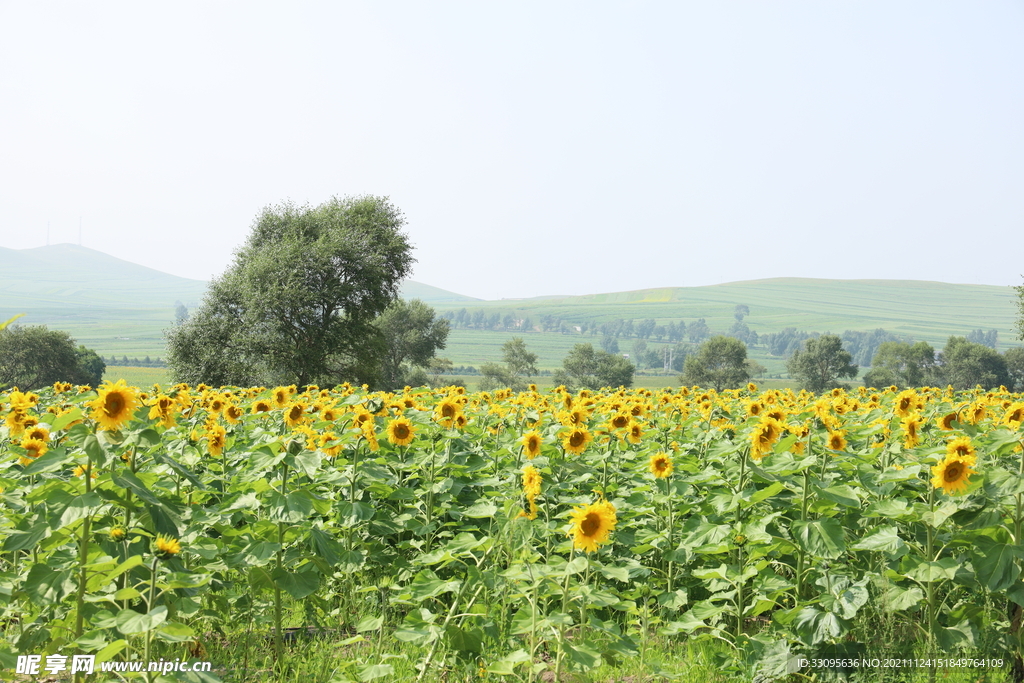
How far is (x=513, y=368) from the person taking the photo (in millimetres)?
109250

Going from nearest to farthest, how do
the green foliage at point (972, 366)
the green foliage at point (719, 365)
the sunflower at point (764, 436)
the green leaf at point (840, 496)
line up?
the green leaf at point (840, 496)
the sunflower at point (764, 436)
the green foliage at point (972, 366)
the green foliage at point (719, 365)

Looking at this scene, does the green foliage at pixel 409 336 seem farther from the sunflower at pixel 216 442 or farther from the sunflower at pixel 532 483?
the sunflower at pixel 532 483

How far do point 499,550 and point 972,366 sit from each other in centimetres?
11416

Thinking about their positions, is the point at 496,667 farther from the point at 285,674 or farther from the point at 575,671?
the point at 285,674

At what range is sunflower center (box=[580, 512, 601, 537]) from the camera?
389 centimetres

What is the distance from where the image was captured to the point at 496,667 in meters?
4.07

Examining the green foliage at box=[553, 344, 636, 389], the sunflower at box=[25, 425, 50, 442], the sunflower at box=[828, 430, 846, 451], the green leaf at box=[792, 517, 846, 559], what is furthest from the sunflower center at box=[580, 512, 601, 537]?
the green foliage at box=[553, 344, 636, 389]

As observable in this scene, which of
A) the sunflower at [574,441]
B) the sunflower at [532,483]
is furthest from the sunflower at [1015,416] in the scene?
the sunflower at [532,483]

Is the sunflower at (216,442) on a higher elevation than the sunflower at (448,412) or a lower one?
lower

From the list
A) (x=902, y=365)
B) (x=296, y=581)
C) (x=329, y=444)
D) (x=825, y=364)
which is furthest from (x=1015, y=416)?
(x=902, y=365)

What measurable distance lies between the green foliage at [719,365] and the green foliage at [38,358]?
78254 mm

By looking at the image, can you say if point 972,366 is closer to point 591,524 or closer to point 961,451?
point 961,451

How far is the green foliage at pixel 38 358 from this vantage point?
64.1m

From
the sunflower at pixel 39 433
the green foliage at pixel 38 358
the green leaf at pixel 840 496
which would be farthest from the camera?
the green foliage at pixel 38 358
